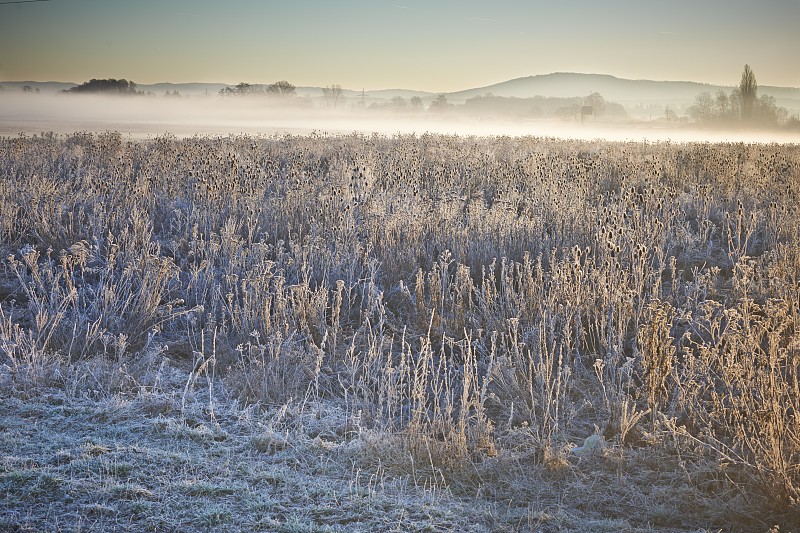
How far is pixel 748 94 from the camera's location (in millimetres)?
72625

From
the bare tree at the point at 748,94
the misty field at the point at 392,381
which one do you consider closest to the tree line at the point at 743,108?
the bare tree at the point at 748,94

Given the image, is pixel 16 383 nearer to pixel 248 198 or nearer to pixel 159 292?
pixel 159 292

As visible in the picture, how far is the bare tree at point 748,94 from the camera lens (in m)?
71.6

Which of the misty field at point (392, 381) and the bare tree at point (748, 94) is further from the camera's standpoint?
the bare tree at point (748, 94)

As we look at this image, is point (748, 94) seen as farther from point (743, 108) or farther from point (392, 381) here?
point (392, 381)

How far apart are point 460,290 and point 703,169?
8865mm

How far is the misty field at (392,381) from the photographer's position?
3.21m

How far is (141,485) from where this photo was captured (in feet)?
10.5

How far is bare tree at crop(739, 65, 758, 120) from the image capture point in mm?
71625

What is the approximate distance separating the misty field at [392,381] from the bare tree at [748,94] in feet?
239

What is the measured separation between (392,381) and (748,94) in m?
79.7

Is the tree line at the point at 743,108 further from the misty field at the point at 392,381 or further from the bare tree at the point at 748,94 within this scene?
the misty field at the point at 392,381

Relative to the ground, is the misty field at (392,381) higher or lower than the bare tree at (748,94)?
lower

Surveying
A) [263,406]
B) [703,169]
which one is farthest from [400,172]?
[263,406]
